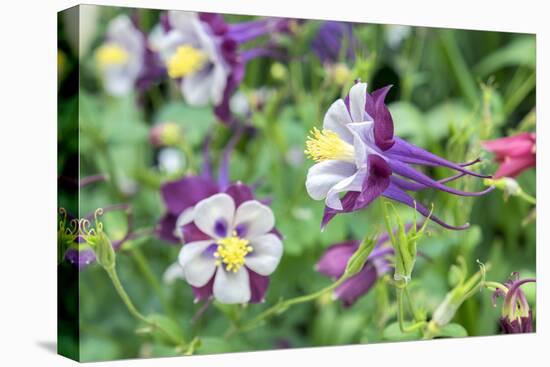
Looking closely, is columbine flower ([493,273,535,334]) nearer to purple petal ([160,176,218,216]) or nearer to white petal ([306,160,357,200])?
white petal ([306,160,357,200])

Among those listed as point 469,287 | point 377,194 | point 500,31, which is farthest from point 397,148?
point 500,31

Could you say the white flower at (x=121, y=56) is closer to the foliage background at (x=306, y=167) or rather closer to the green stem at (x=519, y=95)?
the foliage background at (x=306, y=167)

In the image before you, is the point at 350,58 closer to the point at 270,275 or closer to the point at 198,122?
the point at 198,122

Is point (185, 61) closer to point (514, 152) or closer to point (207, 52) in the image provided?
point (207, 52)

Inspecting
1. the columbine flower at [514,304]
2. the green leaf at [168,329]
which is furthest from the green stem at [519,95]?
the green leaf at [168,329]

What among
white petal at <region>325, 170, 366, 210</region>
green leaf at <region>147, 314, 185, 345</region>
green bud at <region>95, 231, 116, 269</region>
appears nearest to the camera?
white petal at <region>325, 170, 366, 210</region>

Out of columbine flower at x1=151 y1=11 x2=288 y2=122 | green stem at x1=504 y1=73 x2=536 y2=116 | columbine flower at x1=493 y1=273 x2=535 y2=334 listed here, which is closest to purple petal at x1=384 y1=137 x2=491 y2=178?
columbine flower at x1=493 y1=273 x2=535 y2=334
